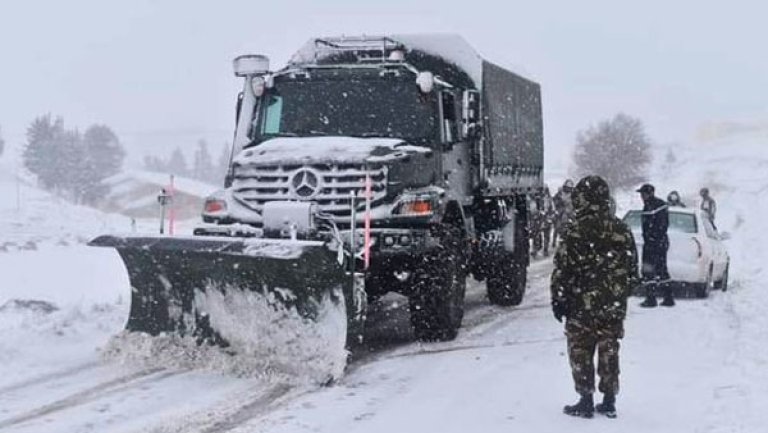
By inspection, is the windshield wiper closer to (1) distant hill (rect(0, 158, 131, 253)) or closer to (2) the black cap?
(2) the black cap

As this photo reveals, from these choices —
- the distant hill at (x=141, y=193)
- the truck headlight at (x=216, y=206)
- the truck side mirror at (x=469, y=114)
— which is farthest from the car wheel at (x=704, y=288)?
the distant hill at (x=141, y=193)

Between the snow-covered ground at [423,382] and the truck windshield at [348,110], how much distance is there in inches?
87.6

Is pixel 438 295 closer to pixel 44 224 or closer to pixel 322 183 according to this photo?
pixel 322 183

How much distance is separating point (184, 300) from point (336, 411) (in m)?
A: 2.40

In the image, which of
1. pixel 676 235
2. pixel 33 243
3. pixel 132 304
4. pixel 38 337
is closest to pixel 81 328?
pixel 38 337

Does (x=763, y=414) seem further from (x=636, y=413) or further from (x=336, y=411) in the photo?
(x=336, y=411)

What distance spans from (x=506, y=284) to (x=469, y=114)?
3423 mm

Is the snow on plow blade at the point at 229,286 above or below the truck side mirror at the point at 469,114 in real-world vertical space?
below

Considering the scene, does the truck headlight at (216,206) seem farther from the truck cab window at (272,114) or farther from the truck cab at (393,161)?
the truck cab window at (272,114)

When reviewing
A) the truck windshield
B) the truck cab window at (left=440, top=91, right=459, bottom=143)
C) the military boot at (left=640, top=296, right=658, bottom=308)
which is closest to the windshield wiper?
the truck windshield

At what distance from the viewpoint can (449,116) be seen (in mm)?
10141

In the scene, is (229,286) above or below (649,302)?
above

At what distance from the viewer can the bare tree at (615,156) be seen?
8988 cm

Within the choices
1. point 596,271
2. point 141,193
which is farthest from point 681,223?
point 141,193
